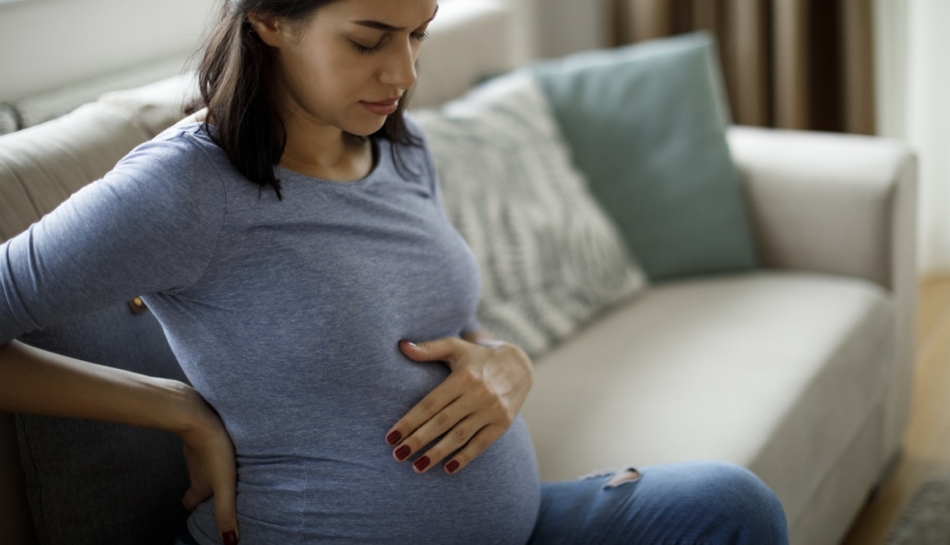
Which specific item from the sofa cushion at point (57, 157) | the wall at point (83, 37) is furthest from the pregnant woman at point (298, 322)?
the wall at point (83, 37)

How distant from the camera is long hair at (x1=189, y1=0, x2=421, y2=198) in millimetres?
1029

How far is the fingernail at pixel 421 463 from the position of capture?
3.61 ft

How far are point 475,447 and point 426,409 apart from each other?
74 millimetres

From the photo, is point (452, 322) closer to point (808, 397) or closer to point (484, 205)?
point (484, 205)

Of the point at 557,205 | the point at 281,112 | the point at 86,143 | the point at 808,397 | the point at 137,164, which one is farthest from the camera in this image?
the point at 557,205

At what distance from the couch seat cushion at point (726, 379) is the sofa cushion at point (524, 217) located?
0.08 m

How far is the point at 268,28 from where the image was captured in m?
1.05

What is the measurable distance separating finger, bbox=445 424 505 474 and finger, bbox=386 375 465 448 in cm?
5

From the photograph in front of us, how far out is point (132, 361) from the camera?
3.86 ft

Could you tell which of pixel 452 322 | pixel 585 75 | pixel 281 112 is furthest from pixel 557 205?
pixel 281 112

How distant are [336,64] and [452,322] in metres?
0.36

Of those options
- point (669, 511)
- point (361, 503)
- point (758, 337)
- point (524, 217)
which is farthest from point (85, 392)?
point (758, 337)

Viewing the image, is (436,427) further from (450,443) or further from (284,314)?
(284,314)

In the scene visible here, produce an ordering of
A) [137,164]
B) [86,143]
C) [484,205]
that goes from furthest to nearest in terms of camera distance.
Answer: [484,205] → [86,143] → [137,164]
